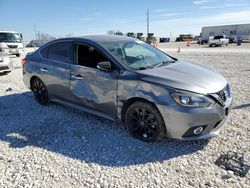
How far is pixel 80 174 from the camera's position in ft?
10.2

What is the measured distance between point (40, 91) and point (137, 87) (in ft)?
9.79

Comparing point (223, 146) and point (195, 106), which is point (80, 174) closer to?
point (195, 106)

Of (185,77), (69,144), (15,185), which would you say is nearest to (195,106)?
(185,77)

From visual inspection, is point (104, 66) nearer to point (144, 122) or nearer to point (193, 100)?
point (144, 122)

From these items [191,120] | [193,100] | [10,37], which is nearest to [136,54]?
[193,100]

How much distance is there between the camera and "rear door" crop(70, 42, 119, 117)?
4062 mm

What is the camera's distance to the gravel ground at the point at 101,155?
2.96m

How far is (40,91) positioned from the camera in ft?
18.7

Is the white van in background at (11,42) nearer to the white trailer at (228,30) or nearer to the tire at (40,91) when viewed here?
the tire at (40,91)

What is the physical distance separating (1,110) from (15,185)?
3193 millimetres

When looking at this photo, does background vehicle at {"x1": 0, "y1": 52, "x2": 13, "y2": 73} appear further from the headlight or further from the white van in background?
the white van in background

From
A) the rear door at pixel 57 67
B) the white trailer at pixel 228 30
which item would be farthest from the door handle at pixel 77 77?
the white trailer at pixel 228 30

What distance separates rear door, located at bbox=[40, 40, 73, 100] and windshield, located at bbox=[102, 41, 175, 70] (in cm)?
96

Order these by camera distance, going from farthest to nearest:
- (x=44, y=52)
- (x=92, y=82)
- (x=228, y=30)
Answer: (x=228, y=30) < (x=44, y=52) < (x=92, y=82)
